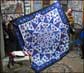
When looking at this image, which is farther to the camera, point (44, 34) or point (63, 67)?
point (63, 67)

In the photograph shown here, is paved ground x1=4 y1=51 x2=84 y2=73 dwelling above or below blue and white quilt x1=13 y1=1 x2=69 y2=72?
below

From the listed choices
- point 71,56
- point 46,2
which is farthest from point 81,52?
point 46,2

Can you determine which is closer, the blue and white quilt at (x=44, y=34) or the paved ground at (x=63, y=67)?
the blue and white quilt at (x=44, y=34)

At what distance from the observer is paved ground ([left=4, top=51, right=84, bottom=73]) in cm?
612

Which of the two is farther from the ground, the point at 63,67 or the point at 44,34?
the point at 44,34

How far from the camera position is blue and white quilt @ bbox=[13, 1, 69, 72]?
215 inches

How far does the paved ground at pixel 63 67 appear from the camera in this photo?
6.12m

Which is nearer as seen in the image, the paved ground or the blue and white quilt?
the blue and white quilt

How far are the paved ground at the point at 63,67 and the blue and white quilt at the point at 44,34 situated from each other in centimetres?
43

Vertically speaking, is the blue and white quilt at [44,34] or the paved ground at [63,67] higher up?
the blue and white quilt at [44,34]

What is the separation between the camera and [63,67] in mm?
6797

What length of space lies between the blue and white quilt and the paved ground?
43 centimetres

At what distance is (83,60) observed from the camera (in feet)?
24.3

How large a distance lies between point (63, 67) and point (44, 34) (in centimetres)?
151
